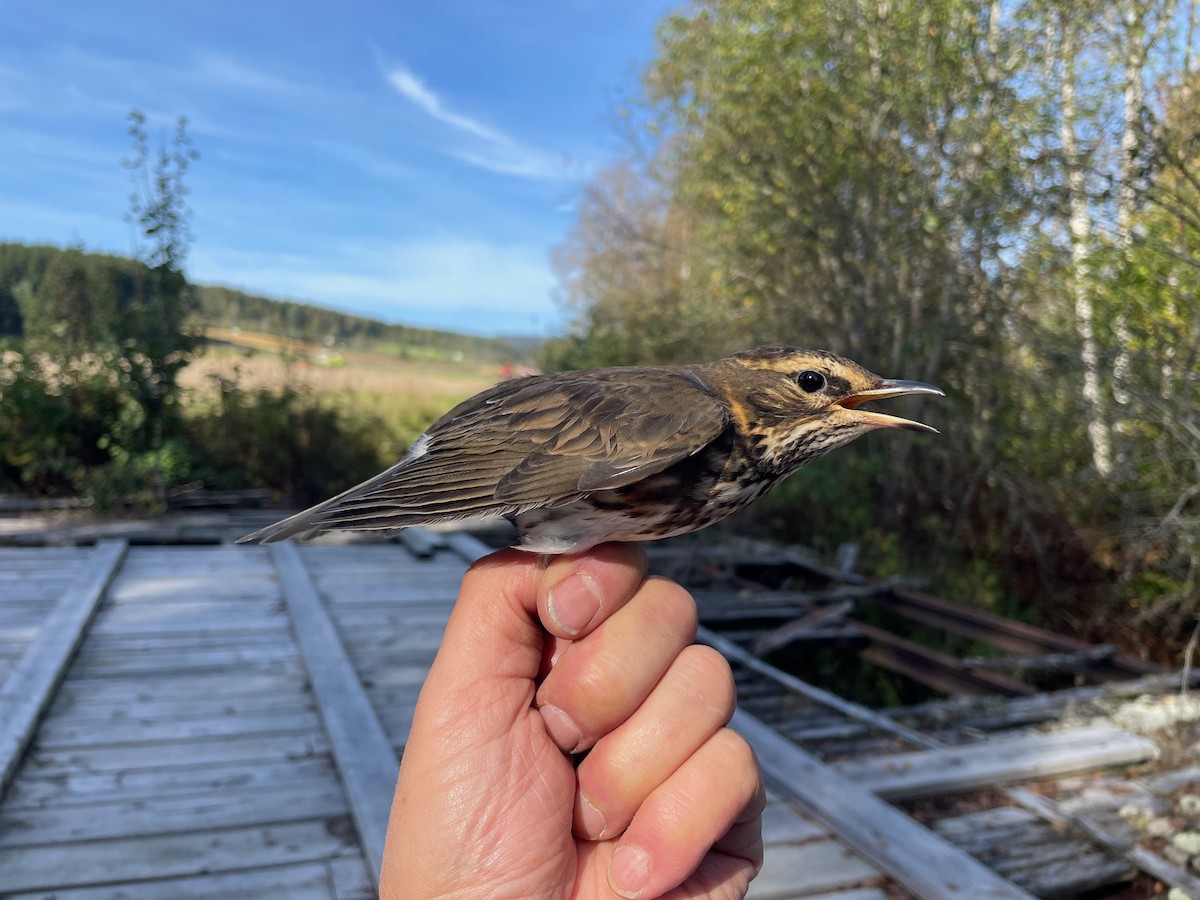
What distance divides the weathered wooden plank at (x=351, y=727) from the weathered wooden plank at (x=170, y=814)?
144 mm

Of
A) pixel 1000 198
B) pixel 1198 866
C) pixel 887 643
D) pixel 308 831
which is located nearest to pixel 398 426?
pixel 887 643

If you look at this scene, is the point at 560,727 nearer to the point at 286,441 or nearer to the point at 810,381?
the point at 810,381

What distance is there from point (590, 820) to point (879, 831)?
2207 mm

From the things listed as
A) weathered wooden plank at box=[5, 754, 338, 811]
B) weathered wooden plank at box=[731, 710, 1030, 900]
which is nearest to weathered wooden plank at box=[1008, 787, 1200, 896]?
weathered wooden plank at box=[731, 710, 1030, 900]

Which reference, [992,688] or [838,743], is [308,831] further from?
[992,688]

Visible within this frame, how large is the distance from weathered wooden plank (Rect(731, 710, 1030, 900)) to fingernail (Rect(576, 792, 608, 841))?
1.92 m

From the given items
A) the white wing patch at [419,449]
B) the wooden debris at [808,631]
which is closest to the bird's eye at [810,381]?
the white wing patch at [419,449]

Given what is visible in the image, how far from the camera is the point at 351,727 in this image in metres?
4.40

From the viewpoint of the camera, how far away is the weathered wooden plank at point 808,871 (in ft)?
10.9

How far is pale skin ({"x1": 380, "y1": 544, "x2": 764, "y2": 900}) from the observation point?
188cm

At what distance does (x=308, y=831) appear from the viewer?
3.59 metres

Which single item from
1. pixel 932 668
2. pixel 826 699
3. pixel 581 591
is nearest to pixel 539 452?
pixel 581 591

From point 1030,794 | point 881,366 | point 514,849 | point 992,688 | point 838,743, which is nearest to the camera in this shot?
point 514,849

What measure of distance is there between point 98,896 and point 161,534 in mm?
6946
